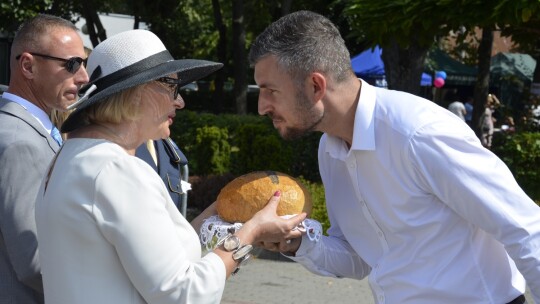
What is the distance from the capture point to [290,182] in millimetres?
3006

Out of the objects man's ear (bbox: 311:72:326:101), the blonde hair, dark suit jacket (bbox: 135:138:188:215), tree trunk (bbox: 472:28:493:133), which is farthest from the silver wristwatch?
tree trunk (bbox: 472:28:493:133)

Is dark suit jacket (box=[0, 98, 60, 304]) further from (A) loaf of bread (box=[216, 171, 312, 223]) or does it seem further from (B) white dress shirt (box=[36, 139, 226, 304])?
(A) loaf of bread (box=[216, 171, 312, 223])

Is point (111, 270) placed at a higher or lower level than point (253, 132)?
higher

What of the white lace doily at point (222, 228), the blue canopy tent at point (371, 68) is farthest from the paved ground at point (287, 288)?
the blue canopy tent at point (371, 68)

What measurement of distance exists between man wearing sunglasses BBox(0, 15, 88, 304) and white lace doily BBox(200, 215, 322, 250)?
2.00ft

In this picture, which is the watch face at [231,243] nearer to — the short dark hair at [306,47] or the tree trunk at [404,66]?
the short dark hair at [306,47]

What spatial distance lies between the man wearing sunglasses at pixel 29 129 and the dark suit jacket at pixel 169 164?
0.50 metres

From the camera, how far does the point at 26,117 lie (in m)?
3.02

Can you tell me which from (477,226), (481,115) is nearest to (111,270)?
(477,226)

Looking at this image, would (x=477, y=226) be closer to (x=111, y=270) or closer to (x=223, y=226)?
(x=223, y=226)

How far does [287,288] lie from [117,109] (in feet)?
20.4

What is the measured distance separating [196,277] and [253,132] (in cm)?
1006

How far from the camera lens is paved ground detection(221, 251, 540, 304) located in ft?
26.0

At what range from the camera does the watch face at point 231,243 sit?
2.48 metres
